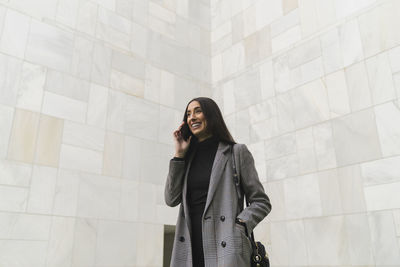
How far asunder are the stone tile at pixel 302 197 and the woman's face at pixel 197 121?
226cm

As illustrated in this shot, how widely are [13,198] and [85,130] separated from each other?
40.9 inches

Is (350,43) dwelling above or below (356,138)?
above

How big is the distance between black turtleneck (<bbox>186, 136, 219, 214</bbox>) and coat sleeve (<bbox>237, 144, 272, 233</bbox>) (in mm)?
166

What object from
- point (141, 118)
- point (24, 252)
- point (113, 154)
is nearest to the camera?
point (24, 252)

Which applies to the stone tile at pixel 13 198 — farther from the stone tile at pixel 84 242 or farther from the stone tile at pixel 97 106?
the stone tile at pixel 97 106

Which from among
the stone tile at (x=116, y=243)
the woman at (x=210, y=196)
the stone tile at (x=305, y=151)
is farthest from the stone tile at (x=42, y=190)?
the stone tile at (x=305, y=151)

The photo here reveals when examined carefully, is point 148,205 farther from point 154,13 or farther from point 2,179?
point 154,13

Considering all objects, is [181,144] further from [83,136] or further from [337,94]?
[337,94]

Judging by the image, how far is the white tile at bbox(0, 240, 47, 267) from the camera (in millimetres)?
3328

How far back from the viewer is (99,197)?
4078mm

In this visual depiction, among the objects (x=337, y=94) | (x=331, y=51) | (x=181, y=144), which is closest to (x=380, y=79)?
(x=337, y=94)

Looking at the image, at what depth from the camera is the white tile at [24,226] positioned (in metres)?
3.39

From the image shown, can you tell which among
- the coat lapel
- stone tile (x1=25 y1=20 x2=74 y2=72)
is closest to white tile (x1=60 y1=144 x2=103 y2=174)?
stone tile (x1=25 y1=20 x2=74 y2=72)

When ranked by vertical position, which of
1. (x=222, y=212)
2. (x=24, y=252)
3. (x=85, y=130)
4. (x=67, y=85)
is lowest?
(x=24, y=252)
